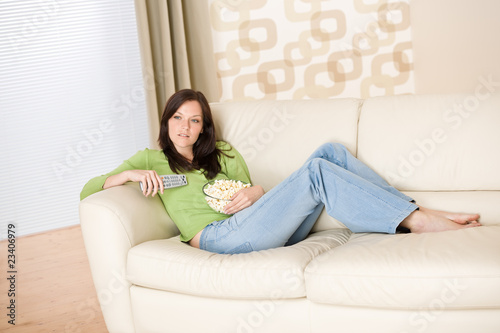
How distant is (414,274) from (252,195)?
79cm

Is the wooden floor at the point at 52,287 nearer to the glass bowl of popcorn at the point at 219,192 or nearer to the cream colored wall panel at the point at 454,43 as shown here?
the glass bowl of popcorn at the point at 219,192

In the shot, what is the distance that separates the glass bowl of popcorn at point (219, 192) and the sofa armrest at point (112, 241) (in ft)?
0.91

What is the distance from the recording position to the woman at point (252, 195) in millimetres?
2174

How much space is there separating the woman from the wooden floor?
0.67 metres

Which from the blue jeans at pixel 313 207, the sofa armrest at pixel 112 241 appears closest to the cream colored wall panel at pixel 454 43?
the blue jeans at pixel 313 207

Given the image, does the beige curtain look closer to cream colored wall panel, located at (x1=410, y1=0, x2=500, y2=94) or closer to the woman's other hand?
cream colored wall panel, located at (x1=410, y1=0, x2=500, y2=94)

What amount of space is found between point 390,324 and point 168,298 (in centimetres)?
81

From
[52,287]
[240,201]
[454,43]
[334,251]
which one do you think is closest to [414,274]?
[334,251]

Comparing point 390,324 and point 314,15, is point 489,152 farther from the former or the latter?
point 314,15

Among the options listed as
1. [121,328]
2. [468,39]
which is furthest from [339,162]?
[468,39]

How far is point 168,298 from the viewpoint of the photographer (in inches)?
85.6

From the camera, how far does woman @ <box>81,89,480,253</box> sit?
7.13ft

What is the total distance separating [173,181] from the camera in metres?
2.37

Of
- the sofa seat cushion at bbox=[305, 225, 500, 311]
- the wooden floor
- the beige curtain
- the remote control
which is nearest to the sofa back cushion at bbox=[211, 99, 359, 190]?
the remote control
